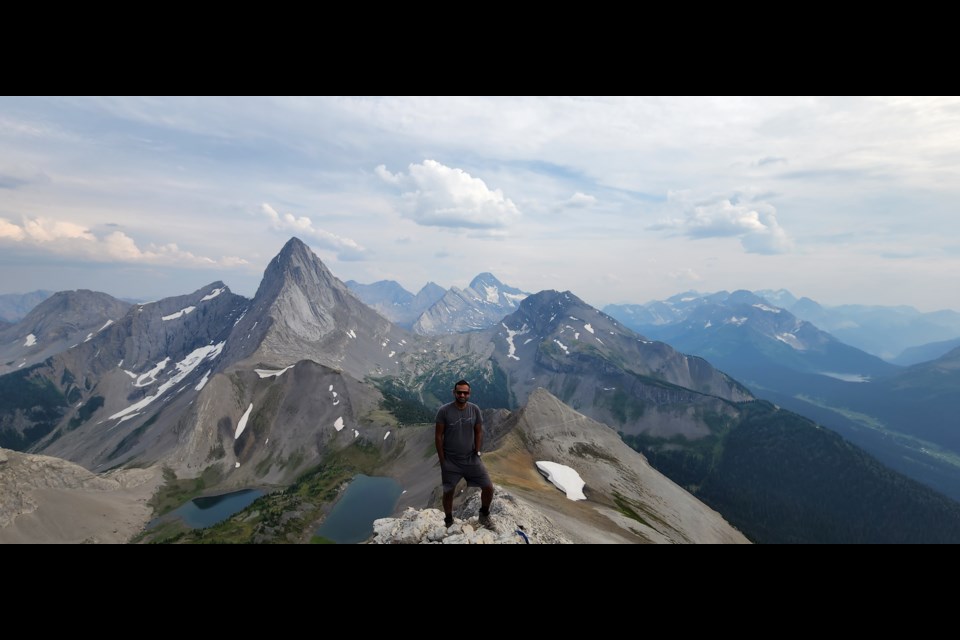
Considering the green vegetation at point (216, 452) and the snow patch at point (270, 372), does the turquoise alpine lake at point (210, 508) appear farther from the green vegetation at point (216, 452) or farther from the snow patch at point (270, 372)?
the snow patch at point (270, 372)

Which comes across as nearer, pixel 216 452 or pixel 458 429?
pixel 458 429

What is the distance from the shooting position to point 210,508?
420ft

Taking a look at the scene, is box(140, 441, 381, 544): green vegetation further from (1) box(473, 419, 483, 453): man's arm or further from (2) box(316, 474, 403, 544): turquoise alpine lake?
(1) box(473, 419, 483, 453): man's arm

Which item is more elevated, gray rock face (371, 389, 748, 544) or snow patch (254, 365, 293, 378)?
gray rock face (371, 389, 748, 544)

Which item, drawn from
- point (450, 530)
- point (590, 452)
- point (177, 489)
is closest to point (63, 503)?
point (177, 489)

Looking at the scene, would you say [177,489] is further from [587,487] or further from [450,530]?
[450,530]

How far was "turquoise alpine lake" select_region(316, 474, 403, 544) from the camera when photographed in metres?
95.9

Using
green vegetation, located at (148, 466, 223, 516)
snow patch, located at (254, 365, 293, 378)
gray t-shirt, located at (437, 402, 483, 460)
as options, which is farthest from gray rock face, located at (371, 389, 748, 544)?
snow patch, located at (254, 365, 293, 378)

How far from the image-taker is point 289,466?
150 metres

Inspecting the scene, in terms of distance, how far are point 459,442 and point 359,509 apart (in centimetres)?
11459

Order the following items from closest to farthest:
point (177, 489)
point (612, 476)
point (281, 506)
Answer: point (612, 476) < point (281, 506) < point (177, 489)

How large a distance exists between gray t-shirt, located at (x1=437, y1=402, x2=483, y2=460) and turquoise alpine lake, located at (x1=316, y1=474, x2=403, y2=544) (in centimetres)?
9426
